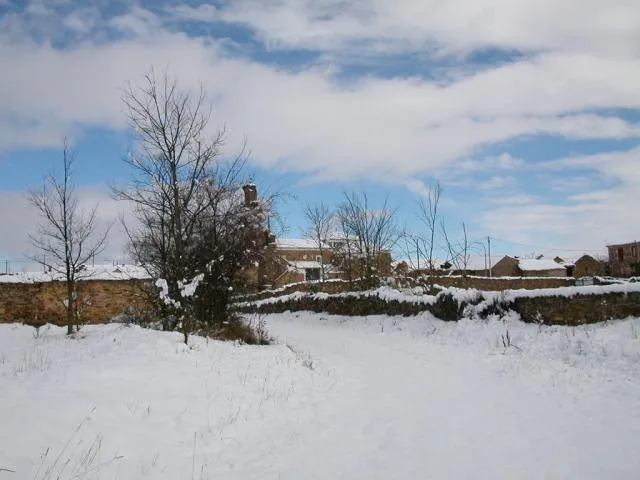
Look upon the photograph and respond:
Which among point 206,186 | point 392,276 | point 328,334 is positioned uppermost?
point 206,186

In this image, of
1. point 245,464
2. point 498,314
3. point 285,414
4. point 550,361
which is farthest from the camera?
point 498,314

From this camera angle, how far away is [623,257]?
70812 millimetres

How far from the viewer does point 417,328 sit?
57.0ft

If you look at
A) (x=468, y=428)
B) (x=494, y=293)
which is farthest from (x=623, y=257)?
(x=468, y=428)

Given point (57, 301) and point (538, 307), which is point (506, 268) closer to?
point (57, 301)

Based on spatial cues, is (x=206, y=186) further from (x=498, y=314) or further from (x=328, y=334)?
(x=498, y=314)

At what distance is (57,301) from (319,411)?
2049 cm

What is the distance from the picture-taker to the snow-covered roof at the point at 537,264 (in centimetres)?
7712

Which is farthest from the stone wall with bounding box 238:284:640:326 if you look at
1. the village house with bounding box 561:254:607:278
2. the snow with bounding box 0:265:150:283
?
the village house with bounding box 561:254:607:278

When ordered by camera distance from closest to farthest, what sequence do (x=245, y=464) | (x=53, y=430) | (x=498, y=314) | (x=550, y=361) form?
1. (x=53, y=430)
2. (x=245, y=464)
3. (x=550, y=361)
4. (x=498, y=314)

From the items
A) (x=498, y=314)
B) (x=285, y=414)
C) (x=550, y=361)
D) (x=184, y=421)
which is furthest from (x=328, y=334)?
(x=184, y=421)

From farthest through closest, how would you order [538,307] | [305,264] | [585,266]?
[585,266], [305,264], [538,307]

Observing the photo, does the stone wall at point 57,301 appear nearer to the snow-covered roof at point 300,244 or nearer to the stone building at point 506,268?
the snow-covered roof at point 300,244

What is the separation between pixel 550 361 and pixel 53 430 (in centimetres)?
883
